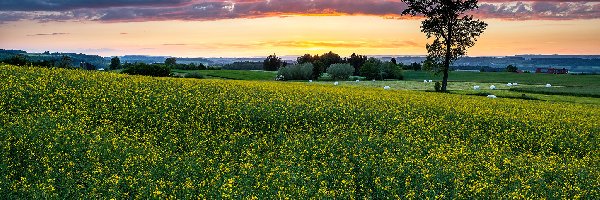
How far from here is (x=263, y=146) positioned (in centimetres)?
2053

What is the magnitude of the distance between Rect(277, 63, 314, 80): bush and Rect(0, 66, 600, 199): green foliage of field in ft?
268

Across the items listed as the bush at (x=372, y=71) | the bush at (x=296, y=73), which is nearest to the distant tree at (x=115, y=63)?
the bush at (x=296, y=73)

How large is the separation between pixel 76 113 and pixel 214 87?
1315 centimetres

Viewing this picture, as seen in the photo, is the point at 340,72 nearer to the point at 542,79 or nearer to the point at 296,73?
the point at 296,73

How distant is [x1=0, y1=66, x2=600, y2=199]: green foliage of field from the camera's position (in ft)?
49.9

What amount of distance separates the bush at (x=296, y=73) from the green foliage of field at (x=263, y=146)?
8182cm

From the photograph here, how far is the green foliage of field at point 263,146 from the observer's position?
15.2m

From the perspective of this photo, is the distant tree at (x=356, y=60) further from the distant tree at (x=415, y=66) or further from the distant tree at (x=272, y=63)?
the distant tree at (x=272, y=63)

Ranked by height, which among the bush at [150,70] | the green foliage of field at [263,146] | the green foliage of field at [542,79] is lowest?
the green foliage of field at [542,79]

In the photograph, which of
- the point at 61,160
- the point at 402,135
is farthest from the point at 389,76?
the point at 61,160

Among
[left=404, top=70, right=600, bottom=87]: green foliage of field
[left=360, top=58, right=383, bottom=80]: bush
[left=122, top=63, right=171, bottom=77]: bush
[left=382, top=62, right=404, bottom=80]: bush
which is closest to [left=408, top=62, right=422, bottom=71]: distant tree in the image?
[left=404, top=70, right=600, bottom=87]: green foliage of field

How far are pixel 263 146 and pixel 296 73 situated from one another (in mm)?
94469

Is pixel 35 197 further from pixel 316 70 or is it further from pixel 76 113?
pixel 316 70

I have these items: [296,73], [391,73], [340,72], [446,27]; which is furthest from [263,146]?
[391,73]
